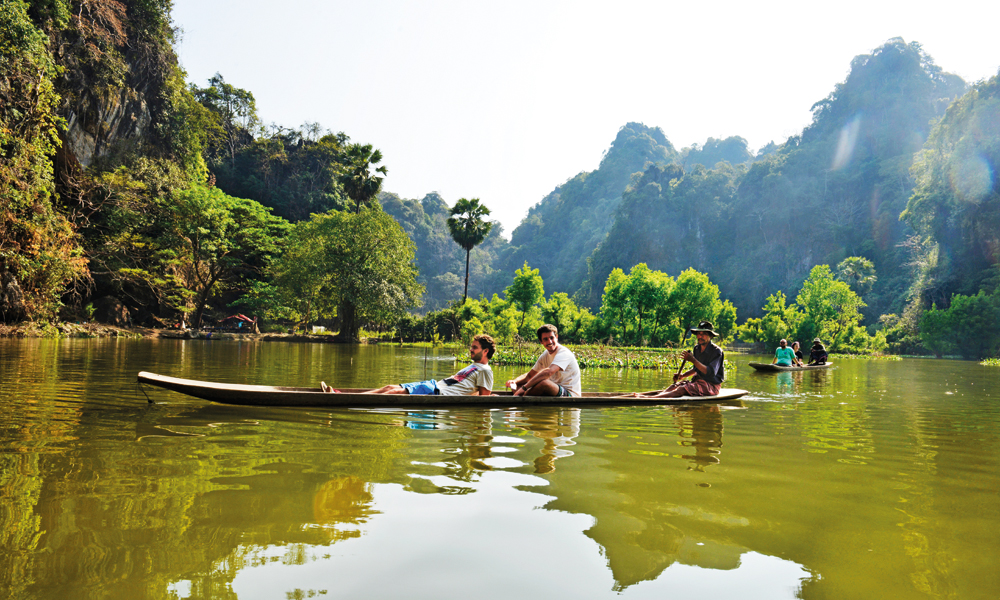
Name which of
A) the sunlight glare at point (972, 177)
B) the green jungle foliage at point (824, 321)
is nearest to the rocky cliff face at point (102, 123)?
the green jungle foliage at point (824, 321)

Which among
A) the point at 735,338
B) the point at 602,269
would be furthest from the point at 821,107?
the point at 735,338

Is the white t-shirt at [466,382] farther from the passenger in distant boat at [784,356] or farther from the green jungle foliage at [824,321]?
the green jungle foliage at [824,321]

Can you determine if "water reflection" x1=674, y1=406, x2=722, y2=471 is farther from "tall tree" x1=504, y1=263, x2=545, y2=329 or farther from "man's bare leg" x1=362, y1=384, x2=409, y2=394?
"tall tree" x1=504, y1=263, x2=545, y2=329

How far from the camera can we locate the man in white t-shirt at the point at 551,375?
8.27m

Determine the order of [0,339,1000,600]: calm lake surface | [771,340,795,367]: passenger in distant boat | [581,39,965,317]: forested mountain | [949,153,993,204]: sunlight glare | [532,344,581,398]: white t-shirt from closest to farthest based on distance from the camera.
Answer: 1. [0,339,1000,600]: calm lake surface
2. [532,344,581,398]: white t-shirt
3. [771,340,795,367]: passenger in distant boat
4. [949,153,993,204]: sunlight glare
5. [581,39,965,317]: forested mountain

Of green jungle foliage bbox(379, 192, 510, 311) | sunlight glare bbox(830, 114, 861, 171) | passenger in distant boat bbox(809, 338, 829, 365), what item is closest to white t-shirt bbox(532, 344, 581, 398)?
passenger in distant boat bbox(809, 338, 829, 365)

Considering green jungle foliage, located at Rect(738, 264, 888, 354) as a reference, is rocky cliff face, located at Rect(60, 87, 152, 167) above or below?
above

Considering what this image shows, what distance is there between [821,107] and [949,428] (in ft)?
345

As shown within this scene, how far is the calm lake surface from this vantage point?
2.53 metres

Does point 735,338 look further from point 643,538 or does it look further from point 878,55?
point 643,538

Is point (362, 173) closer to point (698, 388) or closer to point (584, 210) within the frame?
point (698, 388)

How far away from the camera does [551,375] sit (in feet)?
27.6

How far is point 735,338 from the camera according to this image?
6788cm

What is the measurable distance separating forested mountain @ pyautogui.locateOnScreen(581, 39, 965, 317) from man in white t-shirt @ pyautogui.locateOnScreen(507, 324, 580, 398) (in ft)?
261
